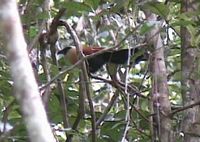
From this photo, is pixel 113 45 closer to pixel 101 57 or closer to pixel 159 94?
pixel 159 94

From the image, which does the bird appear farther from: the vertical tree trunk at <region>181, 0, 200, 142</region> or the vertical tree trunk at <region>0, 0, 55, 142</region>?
the vertical tree trunk at <region>0, 0, 55, 142</region>

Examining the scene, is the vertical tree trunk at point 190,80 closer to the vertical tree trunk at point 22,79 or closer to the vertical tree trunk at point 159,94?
the vertical tree trunk at point 159,94

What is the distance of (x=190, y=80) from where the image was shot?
114 cm

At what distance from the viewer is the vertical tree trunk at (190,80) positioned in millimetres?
1118

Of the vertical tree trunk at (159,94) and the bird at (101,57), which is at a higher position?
the bird at (101,57)

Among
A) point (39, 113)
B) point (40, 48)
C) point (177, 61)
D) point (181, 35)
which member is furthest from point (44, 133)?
point (177, 61)

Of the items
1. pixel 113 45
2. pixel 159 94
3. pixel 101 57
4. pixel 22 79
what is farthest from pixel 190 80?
pixel 22 79

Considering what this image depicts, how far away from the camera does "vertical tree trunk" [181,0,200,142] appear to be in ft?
→ 3.67

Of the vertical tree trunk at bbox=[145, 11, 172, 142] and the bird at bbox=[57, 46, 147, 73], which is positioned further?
the bird at bbox=[57, 46, 147, 73]

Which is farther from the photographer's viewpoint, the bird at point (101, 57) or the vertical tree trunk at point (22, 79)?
the bird at point (101, 57)

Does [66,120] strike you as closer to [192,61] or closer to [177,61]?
[192,61]

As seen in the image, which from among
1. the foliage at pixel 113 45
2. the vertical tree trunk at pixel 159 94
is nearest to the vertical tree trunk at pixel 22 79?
the foliage at pixel 113 45

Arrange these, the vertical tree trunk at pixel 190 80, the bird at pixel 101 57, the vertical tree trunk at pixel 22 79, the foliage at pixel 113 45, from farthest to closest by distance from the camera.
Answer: the bird at pixel 101 57 < the vertical tree trunk at pixel 190 80 < the foliage at pixel 113 45 < the vertical tree trunk at pixel 22 79

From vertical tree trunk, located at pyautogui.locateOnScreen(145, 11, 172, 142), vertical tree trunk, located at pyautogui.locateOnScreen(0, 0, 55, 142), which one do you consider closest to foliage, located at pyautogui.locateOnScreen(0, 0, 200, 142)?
vertical tree trunk, located at pyautogui.locateOnScreen(145, 11, 172, 142)
